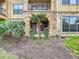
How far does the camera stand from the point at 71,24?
36.3 metres

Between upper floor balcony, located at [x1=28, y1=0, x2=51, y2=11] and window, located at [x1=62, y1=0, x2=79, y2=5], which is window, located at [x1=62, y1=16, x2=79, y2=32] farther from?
upper floor balcony, located at [x1=28, y1=0, x2=51, y2=11]

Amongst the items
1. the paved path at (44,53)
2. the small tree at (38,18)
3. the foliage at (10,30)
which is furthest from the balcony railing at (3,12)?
the paved path at (44,53)

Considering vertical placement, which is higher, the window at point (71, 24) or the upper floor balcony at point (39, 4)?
the upper floor balcony at point (39, 4)

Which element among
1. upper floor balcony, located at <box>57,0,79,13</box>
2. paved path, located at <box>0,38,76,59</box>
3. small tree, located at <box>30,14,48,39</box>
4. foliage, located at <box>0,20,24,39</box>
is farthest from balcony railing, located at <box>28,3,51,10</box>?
paved path, located at <box>0,38,76,59</box>

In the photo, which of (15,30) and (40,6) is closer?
(15,30)

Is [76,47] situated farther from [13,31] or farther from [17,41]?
[13,31]

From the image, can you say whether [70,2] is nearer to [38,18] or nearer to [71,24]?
[71,24]

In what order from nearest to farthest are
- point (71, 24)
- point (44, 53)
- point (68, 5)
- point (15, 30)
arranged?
point (44, 53) → point (15, 30) → point (71, 24) → point (68, 5)

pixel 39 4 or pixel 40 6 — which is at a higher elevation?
pixel 39 4

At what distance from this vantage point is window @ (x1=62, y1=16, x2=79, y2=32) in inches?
1422

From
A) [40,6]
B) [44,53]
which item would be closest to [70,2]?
[40,6]

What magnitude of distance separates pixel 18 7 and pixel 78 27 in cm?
1199

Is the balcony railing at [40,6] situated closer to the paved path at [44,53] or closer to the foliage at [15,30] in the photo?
the foliage at [15,30]

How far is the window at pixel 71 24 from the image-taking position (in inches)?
1422
